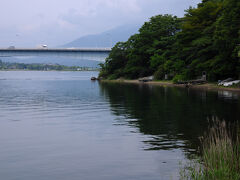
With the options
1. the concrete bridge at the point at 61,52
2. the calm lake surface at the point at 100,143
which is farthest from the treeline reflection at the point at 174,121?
the concrete bridge at the point at 61,52

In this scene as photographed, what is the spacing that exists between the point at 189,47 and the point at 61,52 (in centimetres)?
7388

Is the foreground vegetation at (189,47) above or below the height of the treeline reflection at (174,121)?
above

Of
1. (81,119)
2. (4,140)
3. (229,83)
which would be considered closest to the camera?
(4,140)

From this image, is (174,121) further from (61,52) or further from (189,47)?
(61,52)

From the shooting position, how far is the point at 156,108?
112ft

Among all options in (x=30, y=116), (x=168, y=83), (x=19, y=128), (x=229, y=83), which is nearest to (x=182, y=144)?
(x=19, y=128)

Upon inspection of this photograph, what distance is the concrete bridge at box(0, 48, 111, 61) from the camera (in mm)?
133150

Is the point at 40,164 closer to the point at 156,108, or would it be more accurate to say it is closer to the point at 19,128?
the point at 19,128

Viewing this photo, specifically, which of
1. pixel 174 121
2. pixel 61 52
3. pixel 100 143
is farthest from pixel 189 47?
pixel 61 52

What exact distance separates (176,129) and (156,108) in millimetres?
11832

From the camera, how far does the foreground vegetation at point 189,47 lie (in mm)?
54781

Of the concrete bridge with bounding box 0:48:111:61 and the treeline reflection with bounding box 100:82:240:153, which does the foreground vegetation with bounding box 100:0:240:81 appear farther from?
the treeline reflection with bounding box 100:82:240:153

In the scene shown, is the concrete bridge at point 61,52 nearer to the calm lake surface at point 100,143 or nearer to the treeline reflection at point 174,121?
the treeline reflection at point 174,121

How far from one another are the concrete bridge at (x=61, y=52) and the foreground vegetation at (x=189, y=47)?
61.5 feet
